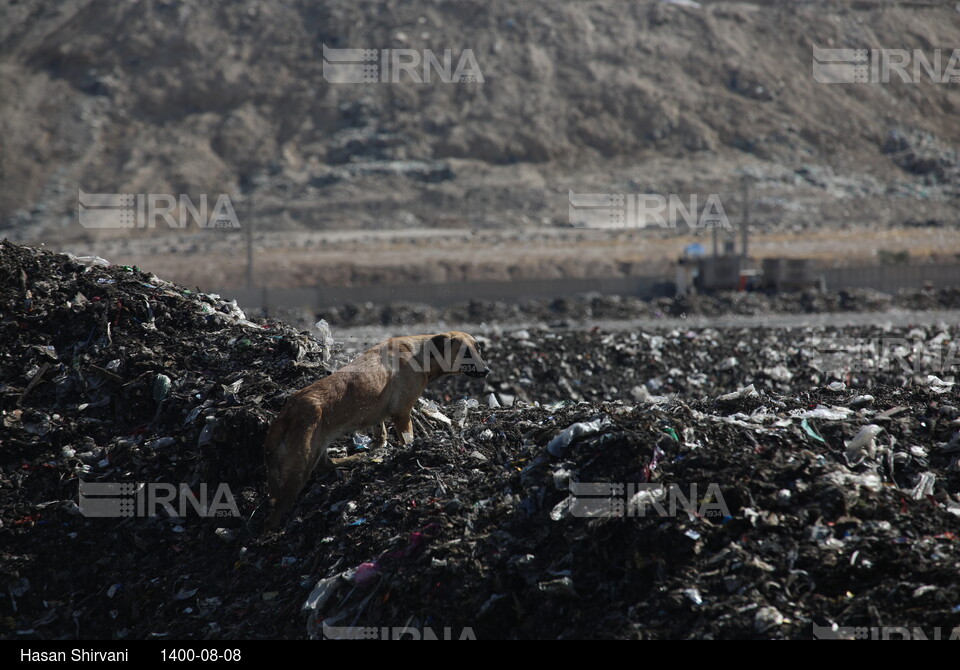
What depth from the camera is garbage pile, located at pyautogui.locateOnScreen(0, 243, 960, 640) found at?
17.4ft

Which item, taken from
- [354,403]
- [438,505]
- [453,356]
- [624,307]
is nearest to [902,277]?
[624,307]

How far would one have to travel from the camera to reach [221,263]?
149ft

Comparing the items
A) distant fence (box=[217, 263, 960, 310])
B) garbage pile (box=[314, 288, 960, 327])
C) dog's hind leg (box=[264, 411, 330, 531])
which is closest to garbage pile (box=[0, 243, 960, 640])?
dog's hind leg (box=[264, 411, 330, 531])

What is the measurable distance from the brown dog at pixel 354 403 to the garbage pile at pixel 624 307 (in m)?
19.0

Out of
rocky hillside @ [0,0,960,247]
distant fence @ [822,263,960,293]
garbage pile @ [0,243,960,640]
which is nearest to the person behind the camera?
garbage pile @ [0,243,960,640]

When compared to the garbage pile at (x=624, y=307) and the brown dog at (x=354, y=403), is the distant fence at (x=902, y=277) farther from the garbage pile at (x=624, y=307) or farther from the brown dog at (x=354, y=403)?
the brown dog at (x=354, y=403)

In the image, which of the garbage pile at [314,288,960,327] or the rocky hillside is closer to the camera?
the garbage pile at [314,288,960,327]

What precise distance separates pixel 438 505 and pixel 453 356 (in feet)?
5.52

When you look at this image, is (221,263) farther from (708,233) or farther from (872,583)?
(872,583)

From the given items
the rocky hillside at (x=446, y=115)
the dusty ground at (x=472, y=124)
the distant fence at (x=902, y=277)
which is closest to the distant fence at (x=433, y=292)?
the distant fence at (x=902, y=277)

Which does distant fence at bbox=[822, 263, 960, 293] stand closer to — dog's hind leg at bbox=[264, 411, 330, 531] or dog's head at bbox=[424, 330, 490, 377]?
dog's head at bbox=[424, 330, 490, 377]

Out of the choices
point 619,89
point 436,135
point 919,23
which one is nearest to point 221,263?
point 436,135

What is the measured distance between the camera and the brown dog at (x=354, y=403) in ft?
21.8

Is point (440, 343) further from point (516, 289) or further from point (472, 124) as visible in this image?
point (472, 124)
